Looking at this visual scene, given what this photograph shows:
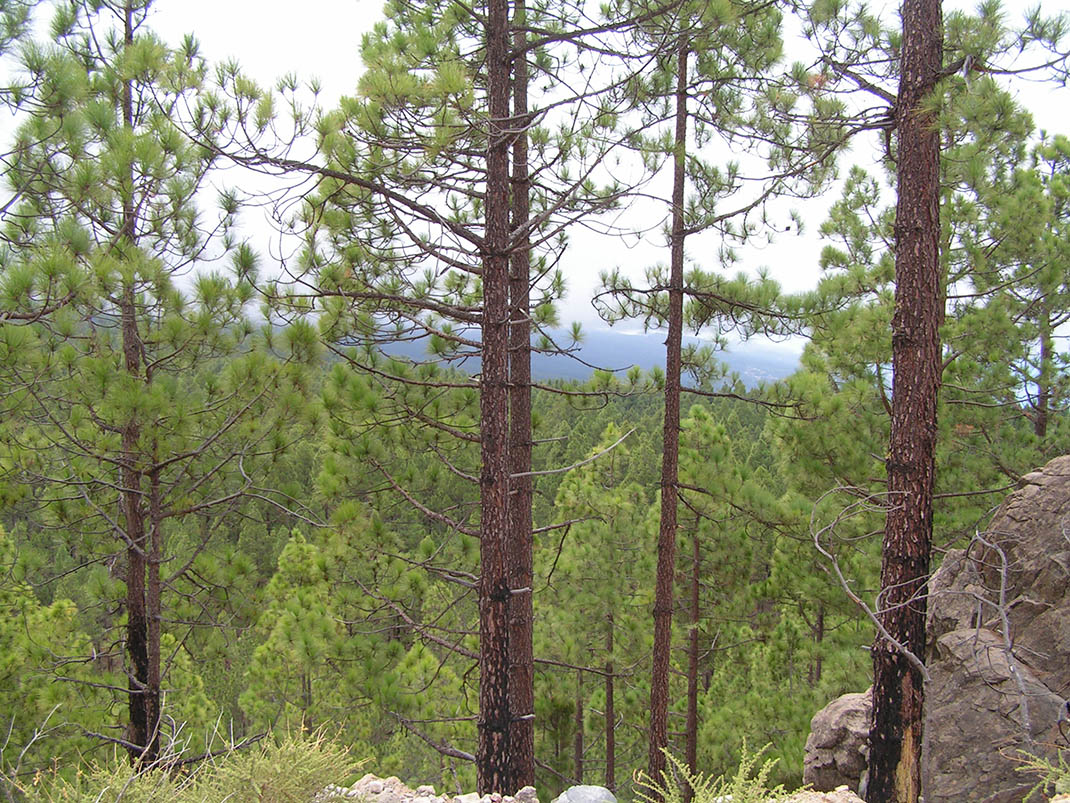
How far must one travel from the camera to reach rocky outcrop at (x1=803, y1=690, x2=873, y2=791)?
601cm

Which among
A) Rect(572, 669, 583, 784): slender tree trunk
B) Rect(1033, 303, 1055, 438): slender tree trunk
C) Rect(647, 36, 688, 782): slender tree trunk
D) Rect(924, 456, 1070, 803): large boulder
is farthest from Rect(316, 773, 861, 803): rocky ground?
Rect(572, 669, 583, 784): slender tree trunk

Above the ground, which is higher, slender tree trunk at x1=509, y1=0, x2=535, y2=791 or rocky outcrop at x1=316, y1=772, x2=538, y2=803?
slender tree trunk at x1=509, y1=0, x2=535, y2=791

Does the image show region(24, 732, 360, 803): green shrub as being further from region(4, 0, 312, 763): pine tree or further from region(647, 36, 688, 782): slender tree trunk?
region(647, 36, 688, 782): slender tree trunk

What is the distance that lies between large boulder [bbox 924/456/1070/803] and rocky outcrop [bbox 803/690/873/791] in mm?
1257

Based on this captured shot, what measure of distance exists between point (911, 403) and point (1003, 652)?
74.8 inches

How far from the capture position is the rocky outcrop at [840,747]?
19.7 ft

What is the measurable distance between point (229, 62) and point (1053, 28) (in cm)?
441

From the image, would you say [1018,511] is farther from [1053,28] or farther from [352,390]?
[352,390]

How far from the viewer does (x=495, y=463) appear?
440 centimetres

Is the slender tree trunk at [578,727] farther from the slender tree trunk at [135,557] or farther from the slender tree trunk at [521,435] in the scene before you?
the slender tree trunk at [135,557]

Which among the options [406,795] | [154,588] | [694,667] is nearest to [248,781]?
[406,795]

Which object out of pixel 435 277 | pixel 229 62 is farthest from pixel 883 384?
pixel 229 62

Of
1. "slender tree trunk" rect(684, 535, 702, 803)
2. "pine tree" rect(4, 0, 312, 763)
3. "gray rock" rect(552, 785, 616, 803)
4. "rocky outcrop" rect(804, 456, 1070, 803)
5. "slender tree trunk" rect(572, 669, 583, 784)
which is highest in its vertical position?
"pine tree" rect(4, 0, 312, 763)

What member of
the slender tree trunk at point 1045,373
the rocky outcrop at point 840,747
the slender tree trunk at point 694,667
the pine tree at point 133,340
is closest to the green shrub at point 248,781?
the pine tree at point 133,340
